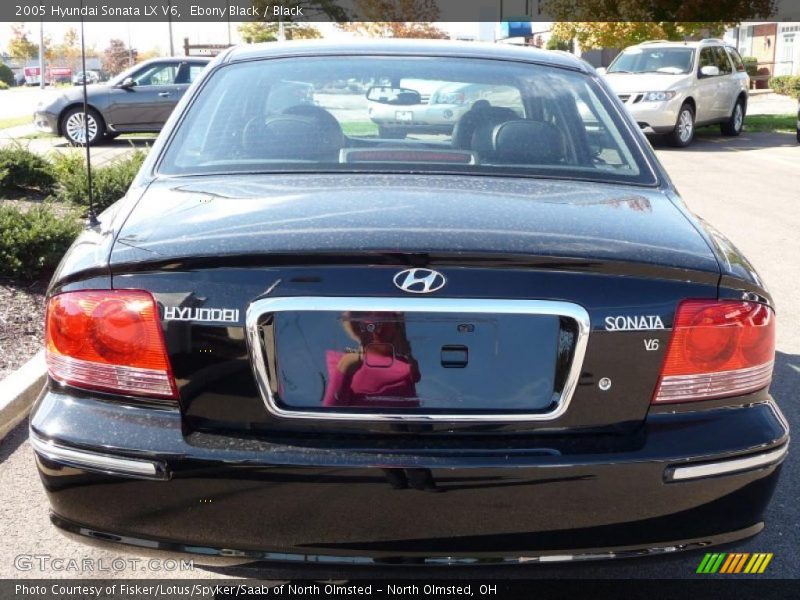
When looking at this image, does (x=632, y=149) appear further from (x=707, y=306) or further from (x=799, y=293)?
(x=799, y=293)

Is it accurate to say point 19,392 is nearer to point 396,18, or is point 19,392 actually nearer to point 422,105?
point 422,105

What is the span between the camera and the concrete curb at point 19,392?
4.38 meters

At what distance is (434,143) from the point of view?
3557 mm

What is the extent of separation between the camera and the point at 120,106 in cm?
1823

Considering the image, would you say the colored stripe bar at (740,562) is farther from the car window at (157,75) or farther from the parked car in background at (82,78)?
the car window at (157,75)

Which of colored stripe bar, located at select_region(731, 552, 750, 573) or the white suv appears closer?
colored stripe bar, located at select_region(731, 552, 750, 573)

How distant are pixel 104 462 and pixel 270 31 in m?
50.8

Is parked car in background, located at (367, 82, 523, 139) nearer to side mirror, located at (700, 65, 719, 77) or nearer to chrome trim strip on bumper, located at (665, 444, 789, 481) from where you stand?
chrome trim strip on bumper, located at (665, 444, 789, 481)

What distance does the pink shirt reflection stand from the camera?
233 centimetres

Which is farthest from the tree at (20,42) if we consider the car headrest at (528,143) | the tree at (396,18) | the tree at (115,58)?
the car headrest at (528,143)

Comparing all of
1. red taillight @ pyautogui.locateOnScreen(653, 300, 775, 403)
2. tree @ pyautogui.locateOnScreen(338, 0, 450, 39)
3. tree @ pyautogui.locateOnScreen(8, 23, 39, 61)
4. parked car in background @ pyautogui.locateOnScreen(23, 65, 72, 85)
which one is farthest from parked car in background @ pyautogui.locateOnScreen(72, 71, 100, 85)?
tree @ pyautogui.locateOnScreen(8, 23, 39, 61)

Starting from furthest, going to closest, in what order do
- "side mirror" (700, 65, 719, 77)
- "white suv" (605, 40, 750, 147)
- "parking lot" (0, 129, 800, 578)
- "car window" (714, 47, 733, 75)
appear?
"car window" (714, 47, 733, 75) → "side mirror" (700, 65, 719, 77) → "white suv" (605, 40, 750, 147) → "parking lot" (0, 129, 800, 578)

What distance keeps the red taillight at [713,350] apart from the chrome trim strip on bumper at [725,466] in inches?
6.6

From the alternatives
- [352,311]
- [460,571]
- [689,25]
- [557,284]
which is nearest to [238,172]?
[352,311]
